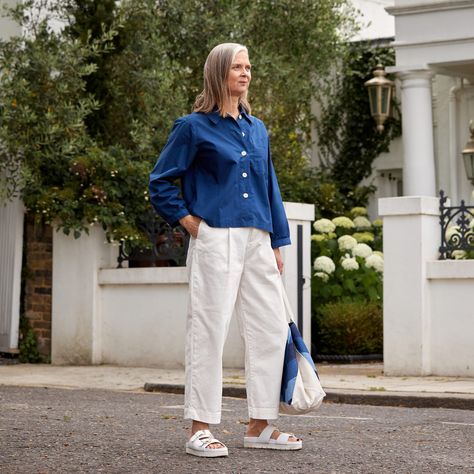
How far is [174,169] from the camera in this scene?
6680 mm

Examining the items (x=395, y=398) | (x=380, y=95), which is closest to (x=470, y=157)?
(x=380, y=95)

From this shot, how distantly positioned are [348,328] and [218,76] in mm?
7831

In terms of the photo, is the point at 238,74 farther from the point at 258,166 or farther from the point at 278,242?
the point at 278,242

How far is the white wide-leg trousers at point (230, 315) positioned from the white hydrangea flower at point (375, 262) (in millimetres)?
8233

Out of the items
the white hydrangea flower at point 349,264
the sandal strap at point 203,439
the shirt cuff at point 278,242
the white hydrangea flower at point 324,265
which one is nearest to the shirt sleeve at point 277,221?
the shirt cuff at point 278,242

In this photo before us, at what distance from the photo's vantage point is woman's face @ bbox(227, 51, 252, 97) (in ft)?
21.7

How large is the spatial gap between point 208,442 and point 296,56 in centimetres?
1204

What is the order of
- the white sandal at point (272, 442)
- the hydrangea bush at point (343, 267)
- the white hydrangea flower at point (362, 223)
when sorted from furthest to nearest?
the white hydrangea flower at point (362, 223), the hydrangea bush at point (343, 267), the white sandal at point (272, 442)

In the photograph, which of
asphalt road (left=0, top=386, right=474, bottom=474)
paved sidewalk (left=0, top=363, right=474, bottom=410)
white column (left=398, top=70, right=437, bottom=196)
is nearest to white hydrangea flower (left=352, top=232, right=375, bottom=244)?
paved sidewalk (left=0, top=363, right=474, bottom=410)

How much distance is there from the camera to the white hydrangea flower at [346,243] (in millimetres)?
15125

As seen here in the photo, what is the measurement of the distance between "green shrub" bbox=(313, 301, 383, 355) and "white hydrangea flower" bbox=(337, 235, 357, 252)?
0.79 m

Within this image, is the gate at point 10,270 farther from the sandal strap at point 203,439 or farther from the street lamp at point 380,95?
the sandal strap at point 203,439

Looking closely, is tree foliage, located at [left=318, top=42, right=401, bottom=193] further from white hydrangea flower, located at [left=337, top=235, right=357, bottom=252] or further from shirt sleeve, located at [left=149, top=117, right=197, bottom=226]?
shirt sleeve, located at [left=149, top=117, right=197, bottom=226]

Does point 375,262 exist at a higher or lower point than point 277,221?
higher
